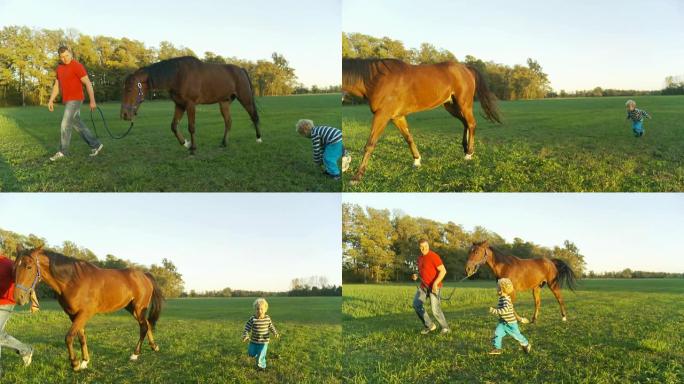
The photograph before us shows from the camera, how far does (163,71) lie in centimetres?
A: 461

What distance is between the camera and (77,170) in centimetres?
459

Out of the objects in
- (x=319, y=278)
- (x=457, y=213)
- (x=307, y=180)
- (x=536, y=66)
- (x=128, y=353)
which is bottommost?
(x=128, y=353)

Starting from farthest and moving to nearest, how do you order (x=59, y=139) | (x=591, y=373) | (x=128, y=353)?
(x=59, y=139), (x=128, y=353), (x=591, y=373)

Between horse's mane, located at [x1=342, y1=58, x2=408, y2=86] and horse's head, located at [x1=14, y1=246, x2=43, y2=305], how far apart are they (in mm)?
3153

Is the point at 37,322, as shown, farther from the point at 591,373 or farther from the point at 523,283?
the point at 591,373

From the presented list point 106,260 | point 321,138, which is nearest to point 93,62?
point 106,260

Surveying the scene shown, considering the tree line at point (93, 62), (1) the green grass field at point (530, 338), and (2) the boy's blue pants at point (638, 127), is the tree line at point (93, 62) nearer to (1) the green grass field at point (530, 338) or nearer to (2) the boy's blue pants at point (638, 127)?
(1) the green grass field at point (530, 338)

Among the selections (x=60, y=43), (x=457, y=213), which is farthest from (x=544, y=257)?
(x=60, y=43)

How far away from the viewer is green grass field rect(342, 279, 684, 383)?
3.73 m

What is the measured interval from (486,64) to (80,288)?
15.0ft

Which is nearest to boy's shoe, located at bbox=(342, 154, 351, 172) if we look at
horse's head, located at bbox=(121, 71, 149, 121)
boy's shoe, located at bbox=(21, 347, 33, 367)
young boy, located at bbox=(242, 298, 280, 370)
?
young boy, located at bbox=(242, 298, 280, 370)

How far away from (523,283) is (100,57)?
5118 millimetres

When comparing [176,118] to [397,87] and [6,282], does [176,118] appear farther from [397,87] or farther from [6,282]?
[397,87]

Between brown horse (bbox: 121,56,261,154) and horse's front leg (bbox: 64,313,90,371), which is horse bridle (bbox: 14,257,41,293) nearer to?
horse's front leg (bbox: 64,313,90,371)
